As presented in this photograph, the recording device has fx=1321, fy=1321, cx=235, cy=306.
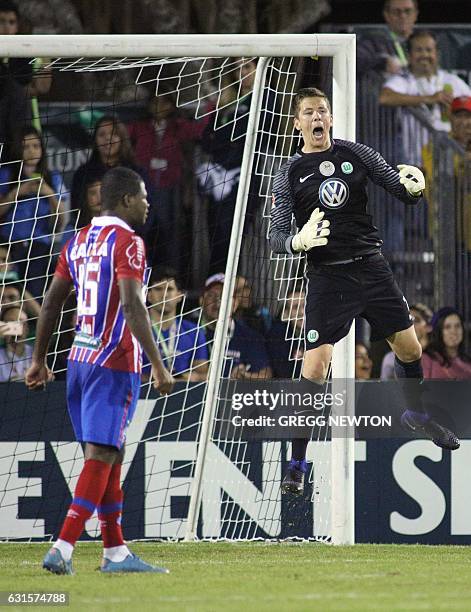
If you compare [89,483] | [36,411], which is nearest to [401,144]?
[36,411]

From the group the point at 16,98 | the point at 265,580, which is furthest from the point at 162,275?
the point at 265,580

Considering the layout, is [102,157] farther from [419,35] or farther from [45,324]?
[45,324]

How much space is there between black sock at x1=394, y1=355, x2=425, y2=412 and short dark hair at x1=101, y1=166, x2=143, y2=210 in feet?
8.65

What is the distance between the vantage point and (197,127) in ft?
36.9

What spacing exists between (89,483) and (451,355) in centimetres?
505

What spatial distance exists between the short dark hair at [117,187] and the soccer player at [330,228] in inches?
60.9

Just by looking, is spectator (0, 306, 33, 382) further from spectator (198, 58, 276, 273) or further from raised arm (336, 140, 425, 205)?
raised arm (336, 140, 425, 205)

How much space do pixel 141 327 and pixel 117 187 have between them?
30.7 inches

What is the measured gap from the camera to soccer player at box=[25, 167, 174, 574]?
6.31 m

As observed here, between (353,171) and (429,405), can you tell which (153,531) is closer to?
(429,405)

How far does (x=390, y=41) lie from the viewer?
38.9ft

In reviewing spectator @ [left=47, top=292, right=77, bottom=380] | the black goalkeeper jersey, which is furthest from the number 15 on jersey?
spectator @ [left=47, top=292, right=77, bottom=380]

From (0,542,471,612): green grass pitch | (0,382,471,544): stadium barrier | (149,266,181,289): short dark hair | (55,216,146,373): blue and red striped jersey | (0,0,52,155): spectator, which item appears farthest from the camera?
(0,0,52,155): spectator

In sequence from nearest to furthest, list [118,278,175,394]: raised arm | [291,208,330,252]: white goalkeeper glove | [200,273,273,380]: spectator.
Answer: [118,278,175,394]: raised arm
[291,208,330,252]: white goalkeeper glove
[200,273,273,380]: spectator
